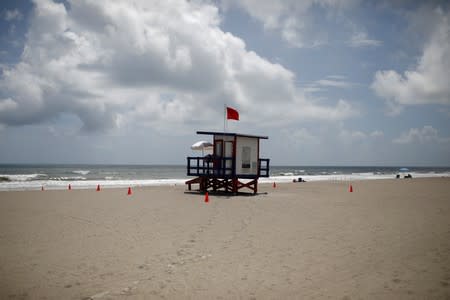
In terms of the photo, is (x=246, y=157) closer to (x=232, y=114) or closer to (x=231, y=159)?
(x=231, y=159)

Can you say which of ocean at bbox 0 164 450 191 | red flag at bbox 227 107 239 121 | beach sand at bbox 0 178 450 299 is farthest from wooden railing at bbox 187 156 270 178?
ocean at bbox 0 164 450 191

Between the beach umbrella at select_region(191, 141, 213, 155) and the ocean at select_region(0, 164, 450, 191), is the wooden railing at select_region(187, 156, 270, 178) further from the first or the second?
the ocean at select_region(0, 164, 450, 191)

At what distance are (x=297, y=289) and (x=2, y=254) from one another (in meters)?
6.56

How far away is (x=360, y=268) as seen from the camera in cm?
674

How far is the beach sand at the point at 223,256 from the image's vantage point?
569cm

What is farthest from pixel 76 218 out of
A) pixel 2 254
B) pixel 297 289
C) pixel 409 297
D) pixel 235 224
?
pixel 409 297

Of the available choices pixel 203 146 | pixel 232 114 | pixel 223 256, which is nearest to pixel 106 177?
pixel 203 146

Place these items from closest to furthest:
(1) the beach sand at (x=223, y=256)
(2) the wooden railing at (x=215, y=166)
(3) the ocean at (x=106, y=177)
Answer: (1) the beach sand at (x=223, y=256) < (2) the wooden railing at (x=215, y=166) < (3) the ocean at (x=106, y=177)

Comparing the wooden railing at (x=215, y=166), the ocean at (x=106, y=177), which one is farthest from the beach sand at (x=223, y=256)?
the ocean at (x=106, y=177)

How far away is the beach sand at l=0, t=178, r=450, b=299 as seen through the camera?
569cm

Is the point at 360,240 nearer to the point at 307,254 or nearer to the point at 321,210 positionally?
the point at 307,254

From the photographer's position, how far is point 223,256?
7633mm

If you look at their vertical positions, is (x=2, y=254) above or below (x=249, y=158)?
below

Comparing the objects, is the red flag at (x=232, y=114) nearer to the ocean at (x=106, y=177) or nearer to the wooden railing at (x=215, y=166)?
the wooden railing at (x=215, y=166)
